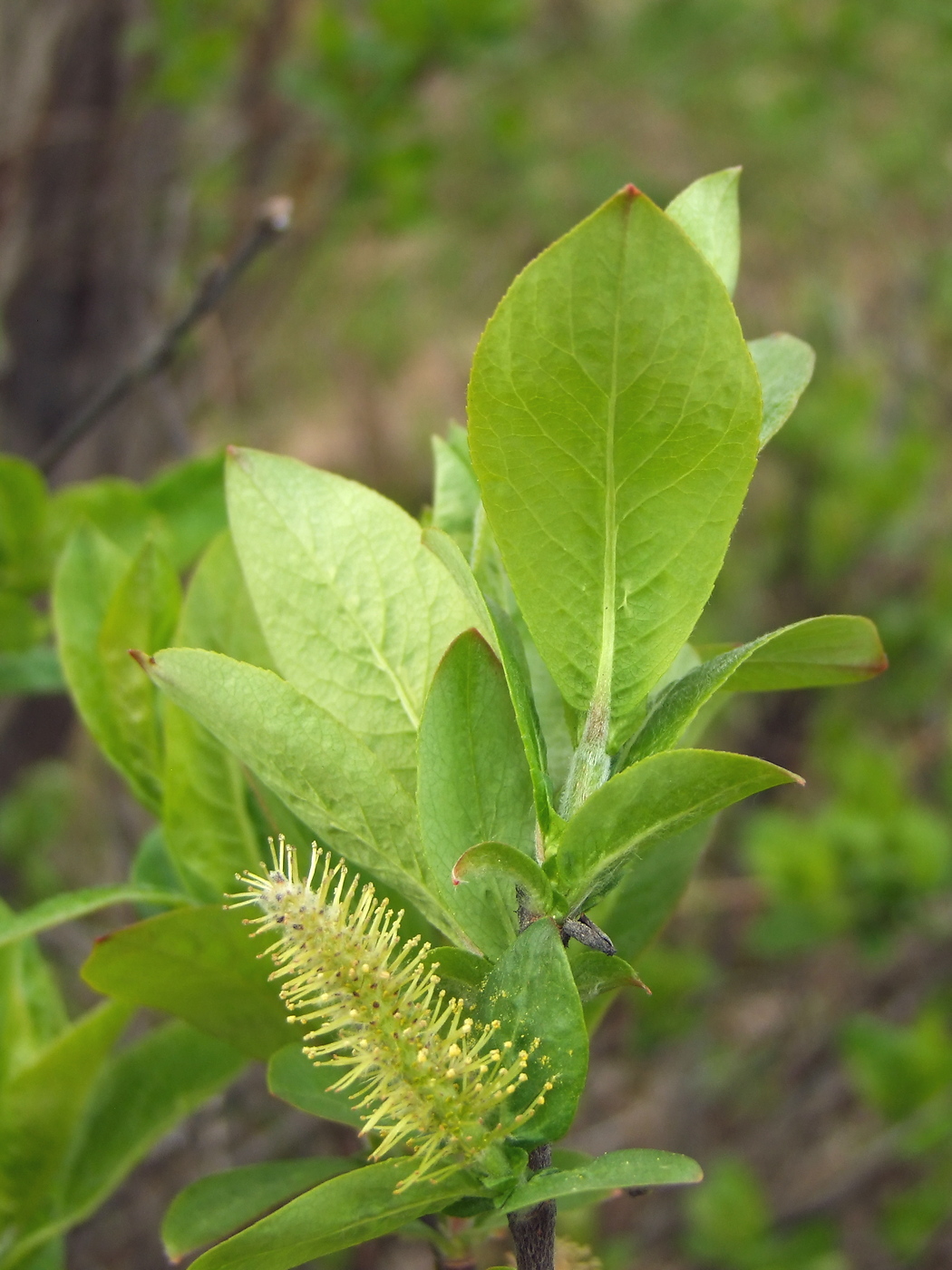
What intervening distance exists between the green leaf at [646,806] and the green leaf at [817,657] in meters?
0.07

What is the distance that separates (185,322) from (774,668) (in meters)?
0.74

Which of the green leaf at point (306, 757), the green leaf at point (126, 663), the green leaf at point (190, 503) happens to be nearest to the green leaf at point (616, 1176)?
the green leaf at point (306, 757)

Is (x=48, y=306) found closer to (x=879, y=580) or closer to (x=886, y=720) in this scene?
(x=879, y=580)

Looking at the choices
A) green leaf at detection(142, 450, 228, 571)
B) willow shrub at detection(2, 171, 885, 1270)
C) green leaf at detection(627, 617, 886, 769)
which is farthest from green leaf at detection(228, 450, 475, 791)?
green leaf at detection(142, 450, 228, 571)

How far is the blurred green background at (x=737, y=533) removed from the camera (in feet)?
5.94

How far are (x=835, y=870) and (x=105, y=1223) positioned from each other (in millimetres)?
1235

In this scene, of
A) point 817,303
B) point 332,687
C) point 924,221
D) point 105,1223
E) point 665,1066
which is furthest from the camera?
point 924,221

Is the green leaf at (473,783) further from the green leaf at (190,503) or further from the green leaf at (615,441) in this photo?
the green leaf at (190,503)

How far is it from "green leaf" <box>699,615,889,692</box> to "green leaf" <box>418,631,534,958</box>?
0.37ft

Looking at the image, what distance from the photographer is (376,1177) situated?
441 millimetres

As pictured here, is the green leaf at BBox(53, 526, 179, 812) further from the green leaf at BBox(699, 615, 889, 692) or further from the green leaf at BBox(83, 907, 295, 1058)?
the green leaf at BBox(699, 615, 889, 692)

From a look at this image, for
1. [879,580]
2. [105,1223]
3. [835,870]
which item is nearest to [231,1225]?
[105,1223]

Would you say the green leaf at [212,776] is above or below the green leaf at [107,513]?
below

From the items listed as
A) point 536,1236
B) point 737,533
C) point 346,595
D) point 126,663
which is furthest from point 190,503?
point 737,533
